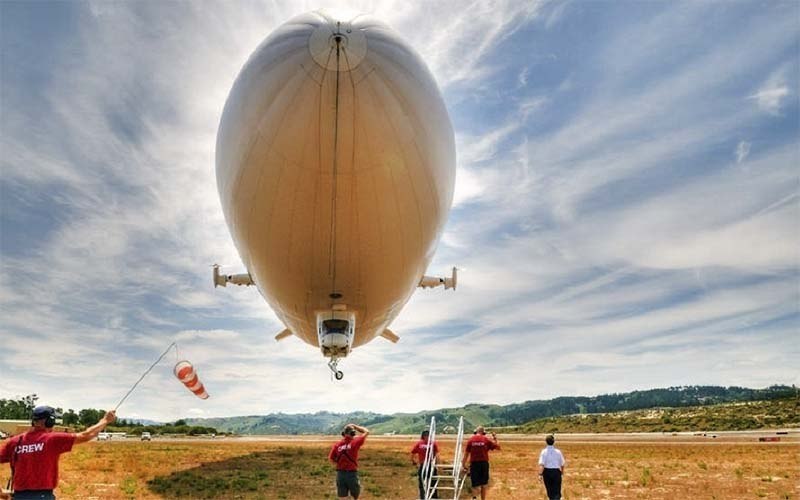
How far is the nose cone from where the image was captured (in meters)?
7.57

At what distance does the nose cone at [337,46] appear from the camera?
757cm

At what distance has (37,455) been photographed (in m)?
5.68

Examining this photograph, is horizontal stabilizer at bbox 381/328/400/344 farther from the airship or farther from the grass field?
the airship

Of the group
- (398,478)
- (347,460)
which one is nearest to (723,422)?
(398,478)

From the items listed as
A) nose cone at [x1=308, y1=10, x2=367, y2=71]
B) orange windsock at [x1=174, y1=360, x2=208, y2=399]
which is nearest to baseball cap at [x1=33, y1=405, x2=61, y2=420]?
orange windsock at [x1=174, y1=360, x2=208, y2=399]

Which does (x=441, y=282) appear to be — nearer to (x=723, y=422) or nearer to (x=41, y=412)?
(x=41, y=412)

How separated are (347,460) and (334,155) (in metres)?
6.96

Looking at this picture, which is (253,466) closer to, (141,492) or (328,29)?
(141,492)

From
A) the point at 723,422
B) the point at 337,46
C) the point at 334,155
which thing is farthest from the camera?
the point at 723,422

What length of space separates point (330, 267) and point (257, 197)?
2005mm

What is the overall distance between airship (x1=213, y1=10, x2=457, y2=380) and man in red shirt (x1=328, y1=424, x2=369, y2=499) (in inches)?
125

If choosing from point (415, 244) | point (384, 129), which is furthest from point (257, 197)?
point (415, 244)

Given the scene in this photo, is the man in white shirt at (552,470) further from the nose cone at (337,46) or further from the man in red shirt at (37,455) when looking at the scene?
the man in red shirt at (37,455)

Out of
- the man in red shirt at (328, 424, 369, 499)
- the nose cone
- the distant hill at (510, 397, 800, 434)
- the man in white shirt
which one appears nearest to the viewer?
the nose cone
